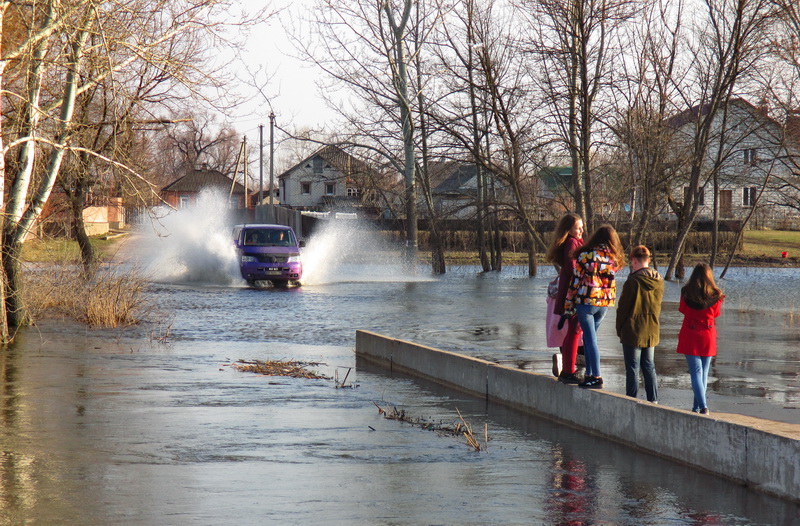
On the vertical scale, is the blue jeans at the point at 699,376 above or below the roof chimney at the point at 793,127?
below

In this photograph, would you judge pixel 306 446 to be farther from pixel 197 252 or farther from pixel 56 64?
pixel 197 252

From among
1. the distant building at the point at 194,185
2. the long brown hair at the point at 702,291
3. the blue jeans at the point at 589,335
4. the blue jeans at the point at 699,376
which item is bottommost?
the blue jeans at the point at 699,376

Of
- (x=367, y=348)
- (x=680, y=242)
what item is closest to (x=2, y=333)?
(x=367, y=348)

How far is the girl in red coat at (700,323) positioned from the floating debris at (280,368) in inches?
203

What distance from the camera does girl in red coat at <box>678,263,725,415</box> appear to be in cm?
893

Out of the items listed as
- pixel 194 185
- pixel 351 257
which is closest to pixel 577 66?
pixel 351 257

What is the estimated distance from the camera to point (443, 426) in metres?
9.50

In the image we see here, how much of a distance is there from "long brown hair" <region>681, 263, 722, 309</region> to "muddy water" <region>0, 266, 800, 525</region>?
1458mm

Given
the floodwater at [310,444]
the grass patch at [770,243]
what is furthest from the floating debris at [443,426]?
the grass patch at [770,243]

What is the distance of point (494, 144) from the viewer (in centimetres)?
3491

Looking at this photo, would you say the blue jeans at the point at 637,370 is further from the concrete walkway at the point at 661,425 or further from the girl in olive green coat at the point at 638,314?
the concrete walkway at the point at 661,425

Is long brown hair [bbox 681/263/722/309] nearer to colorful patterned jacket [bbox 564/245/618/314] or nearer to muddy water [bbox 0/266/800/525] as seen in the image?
colorful patterned jacket [bbox 564/245/618/314]

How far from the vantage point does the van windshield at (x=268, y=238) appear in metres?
33.8

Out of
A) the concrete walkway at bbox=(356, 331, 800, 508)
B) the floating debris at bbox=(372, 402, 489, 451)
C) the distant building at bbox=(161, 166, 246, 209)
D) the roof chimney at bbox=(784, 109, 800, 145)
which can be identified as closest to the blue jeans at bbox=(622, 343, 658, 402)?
the concrete walkway at bbox=(356, 331, 800, 508)
